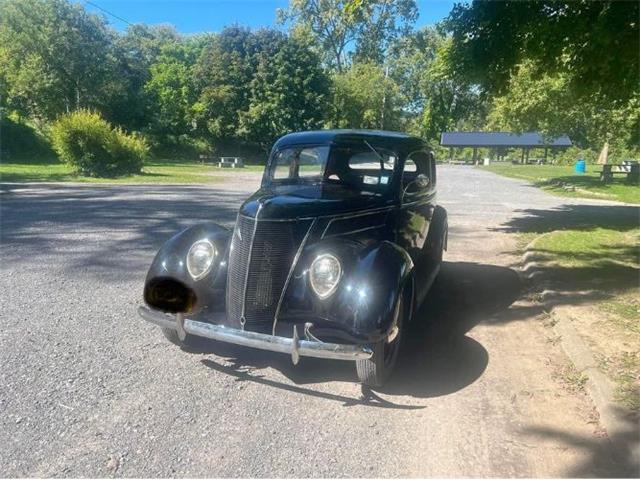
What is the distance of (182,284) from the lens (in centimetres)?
392

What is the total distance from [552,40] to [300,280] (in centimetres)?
576

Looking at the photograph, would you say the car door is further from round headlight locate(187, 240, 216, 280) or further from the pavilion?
the pavilion

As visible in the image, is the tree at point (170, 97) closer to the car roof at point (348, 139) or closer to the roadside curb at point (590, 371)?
the car roof at point (348, 139)

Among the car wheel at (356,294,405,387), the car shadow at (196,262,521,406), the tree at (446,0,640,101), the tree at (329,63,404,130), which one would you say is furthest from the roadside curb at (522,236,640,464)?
the tree at (329,63,404,130)

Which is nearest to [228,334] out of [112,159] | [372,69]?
[112,159]

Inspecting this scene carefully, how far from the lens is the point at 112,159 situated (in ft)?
74.5

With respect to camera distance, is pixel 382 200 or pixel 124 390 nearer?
pixel 124 390

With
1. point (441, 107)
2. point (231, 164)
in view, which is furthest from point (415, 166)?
point (441, 107)

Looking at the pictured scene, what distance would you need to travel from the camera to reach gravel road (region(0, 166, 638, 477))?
2797mm

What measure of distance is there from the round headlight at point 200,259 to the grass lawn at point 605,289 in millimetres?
3149

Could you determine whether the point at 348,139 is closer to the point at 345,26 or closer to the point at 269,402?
the point at 269,402

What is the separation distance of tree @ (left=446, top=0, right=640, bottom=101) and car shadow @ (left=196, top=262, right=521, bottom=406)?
3.72 metres

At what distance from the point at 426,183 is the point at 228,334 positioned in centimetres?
310

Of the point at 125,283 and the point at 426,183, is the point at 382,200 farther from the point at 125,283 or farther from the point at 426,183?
the point at 125,283
